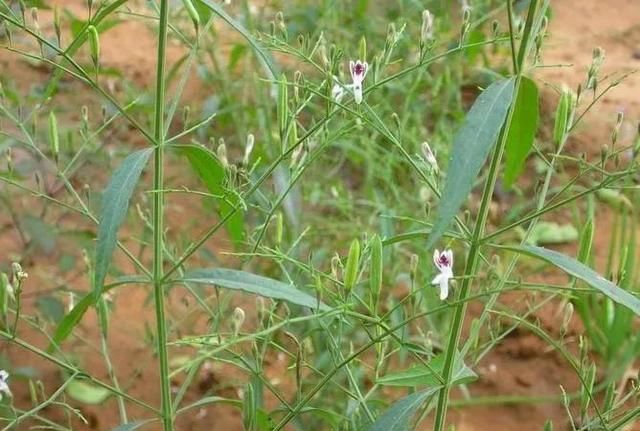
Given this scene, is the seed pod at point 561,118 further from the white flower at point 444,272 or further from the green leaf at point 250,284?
Answer: the green leaf at point 250,284

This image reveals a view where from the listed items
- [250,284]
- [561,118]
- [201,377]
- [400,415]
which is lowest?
[201,377]

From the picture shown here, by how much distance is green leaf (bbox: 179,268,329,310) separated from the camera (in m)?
1.05

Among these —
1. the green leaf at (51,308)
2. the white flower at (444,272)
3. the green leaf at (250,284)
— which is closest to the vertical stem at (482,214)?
the white flower at (444,272)

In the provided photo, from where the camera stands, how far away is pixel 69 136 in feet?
6.16

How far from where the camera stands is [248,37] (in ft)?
3.62

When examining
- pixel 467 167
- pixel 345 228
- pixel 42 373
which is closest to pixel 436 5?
pixel 345 228

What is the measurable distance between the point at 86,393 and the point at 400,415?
116cm

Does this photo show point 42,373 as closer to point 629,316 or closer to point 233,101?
point 233,101

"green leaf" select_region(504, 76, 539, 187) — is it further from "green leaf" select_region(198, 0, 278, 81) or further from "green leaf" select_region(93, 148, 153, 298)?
"green leaf" select_region(93, 148, 153, 298)

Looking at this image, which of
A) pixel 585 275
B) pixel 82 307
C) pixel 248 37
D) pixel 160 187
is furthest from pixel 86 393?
pixel 585 275

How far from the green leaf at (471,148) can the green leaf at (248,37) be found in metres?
0.26

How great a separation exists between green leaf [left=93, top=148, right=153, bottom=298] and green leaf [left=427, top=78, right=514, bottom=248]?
295 millimetres

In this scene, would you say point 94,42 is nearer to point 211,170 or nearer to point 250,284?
point 211,170

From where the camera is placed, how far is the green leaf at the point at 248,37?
3.60ft
